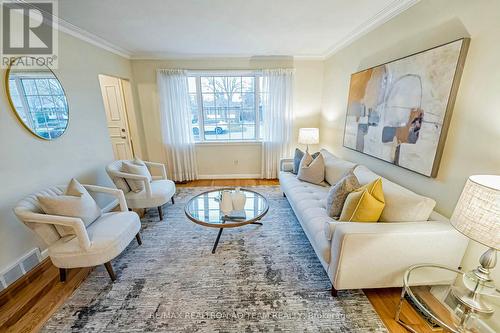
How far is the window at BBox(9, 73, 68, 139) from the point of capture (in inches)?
74.7

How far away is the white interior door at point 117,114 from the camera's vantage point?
3.75 m

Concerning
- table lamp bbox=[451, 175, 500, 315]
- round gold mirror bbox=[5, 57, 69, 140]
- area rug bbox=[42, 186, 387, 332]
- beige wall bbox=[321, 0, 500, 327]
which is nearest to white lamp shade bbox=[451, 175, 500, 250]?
table lamp bbox=[451, 175, 500, 315]

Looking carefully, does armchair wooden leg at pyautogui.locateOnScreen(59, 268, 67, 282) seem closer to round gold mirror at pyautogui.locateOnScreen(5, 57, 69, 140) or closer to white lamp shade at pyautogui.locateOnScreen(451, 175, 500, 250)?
round gold mirror at pyautogui.locateOnScreen(5, 57, 69, 140)

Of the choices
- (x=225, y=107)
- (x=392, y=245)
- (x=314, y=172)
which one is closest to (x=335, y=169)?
(x=314, y=172)

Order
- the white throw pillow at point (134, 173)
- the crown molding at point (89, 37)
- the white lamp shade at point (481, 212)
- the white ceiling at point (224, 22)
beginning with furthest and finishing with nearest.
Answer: the white throw pillow at point (134, 173)
the crown molding at point (89, 37)
the white ceiling at point (224, 22)
the white lamp shade at point (481, 212)

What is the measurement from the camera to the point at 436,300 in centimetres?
125

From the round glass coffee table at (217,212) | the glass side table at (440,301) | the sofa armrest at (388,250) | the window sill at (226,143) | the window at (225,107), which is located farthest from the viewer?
the window sill at (226,143)

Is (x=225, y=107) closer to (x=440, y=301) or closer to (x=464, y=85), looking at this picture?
(x=464, y=85)

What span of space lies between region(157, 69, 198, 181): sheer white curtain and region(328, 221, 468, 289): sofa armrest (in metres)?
3.35

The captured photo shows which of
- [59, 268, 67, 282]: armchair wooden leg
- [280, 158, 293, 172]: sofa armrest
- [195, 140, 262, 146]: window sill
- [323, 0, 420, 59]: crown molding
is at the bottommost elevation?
[59, 268, 67, 282]: armchair wooden leg

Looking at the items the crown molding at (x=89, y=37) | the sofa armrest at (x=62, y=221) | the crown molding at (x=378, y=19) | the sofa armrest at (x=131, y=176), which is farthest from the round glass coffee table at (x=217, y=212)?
the crown molding at (x=89, y=37)

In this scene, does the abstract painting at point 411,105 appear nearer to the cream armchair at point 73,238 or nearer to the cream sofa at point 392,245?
the cream sofa at point 392,245

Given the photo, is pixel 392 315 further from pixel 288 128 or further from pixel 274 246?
pixel 288 128

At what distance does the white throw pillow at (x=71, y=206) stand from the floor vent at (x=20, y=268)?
0.54 metres
